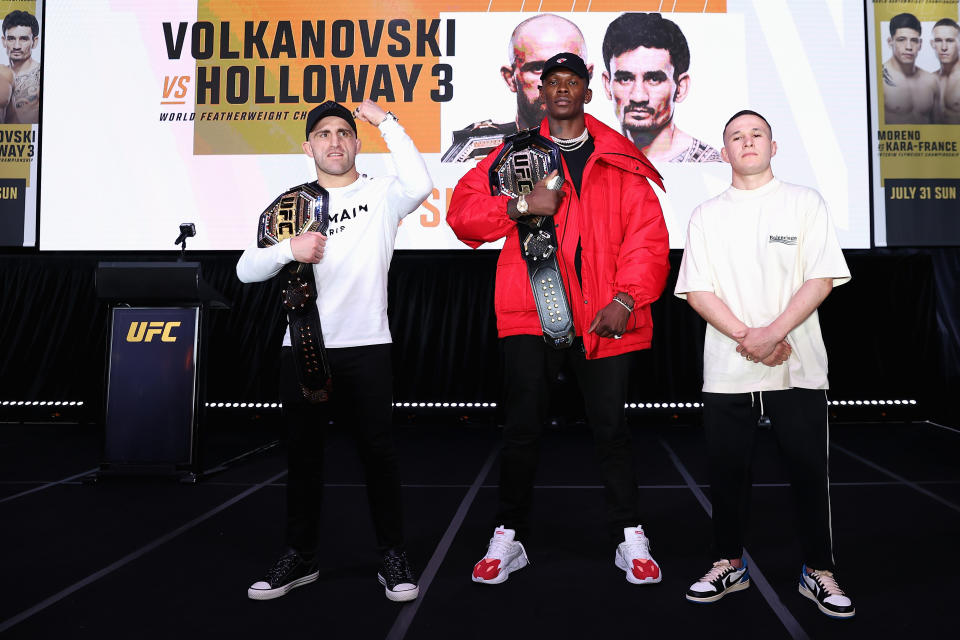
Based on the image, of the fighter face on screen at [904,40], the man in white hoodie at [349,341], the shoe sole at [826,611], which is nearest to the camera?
the shoe sole at [826,611]

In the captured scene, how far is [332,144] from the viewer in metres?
1.80

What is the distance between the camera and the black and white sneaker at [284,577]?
66.2 inches

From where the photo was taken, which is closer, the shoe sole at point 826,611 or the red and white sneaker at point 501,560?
the shoe sole at point 826,611

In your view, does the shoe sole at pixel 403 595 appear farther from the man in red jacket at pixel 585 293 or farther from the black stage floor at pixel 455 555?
the man in red jacket at pixel 585 293

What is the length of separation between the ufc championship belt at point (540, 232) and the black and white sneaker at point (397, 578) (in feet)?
2.28

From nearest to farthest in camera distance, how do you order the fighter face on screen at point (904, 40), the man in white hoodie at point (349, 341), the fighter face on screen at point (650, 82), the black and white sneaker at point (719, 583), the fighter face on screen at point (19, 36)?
the black and white sneaker at point (719, 583) < the man in white hoodie at point (349, 341) < the fighter face on screen at point (650, 82) < the fighter face on screen at point (904, 40) < the fighter face on screen at point (19, 36)

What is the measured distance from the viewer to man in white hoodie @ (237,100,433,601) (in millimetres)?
1750

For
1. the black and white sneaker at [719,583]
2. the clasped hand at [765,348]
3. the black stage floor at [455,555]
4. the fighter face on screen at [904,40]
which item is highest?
the fighter face on screen at [904,40]

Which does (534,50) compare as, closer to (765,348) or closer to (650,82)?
(650,82)

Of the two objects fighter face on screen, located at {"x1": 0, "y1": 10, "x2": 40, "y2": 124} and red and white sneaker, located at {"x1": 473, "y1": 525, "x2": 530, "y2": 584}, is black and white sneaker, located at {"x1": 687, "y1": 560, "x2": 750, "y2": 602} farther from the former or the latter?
fighter face on screen, located at {"x1": 0, "y1": 10, "x2": 40, "y2": 124}

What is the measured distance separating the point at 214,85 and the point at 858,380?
4695 millimetres

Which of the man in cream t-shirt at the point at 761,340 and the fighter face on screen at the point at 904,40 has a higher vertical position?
the fighter face on screen at the point at 904,40

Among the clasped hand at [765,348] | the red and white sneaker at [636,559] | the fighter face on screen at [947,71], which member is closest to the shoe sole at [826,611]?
the red and white sneaker at [636,559]

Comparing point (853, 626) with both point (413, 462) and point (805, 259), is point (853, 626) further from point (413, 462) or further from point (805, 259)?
point (413, 462)
